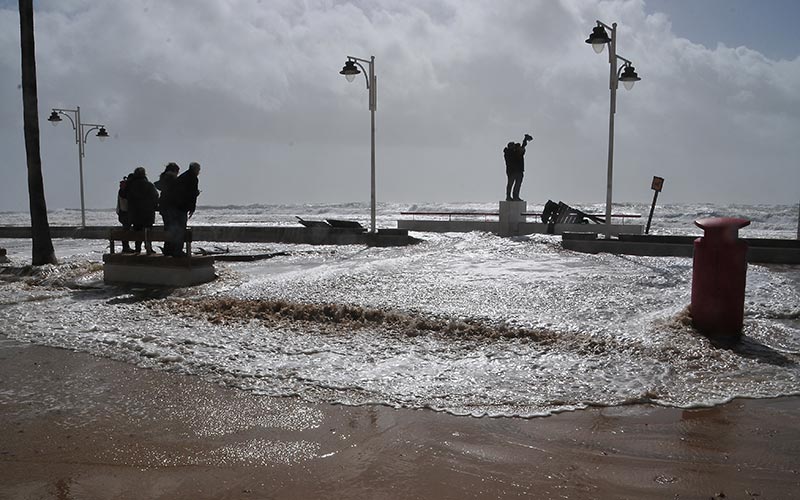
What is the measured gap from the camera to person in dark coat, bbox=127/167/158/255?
11.4 meters

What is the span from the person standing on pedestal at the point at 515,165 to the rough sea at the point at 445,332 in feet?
27.5

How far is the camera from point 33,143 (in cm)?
1329

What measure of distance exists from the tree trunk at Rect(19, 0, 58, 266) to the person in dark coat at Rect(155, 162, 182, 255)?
407cm

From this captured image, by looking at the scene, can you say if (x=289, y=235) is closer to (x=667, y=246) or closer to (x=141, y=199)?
(x=141, y=199)

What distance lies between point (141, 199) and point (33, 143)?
3.80 meters

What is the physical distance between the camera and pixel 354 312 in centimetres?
755

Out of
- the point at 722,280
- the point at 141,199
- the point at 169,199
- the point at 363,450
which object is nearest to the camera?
the point at 363,450

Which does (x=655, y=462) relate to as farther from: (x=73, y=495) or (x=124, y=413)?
(x=124, y=413)

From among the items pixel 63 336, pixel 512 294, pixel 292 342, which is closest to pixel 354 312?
pixel 292 342

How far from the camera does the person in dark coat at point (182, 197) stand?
10.3m

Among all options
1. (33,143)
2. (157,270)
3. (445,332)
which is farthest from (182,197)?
(445,332)

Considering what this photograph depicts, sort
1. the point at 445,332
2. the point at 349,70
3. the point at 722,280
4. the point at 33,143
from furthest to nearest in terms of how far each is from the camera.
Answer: the point at 349,70, the point at 33,143, the point at 445,332, the point at 722,280

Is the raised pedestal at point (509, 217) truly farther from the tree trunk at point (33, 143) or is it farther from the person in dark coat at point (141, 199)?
the tree trunk at point (33, 143)

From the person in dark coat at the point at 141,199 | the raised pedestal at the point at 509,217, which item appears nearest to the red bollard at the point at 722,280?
the person in dark coat at the point at 141,199
